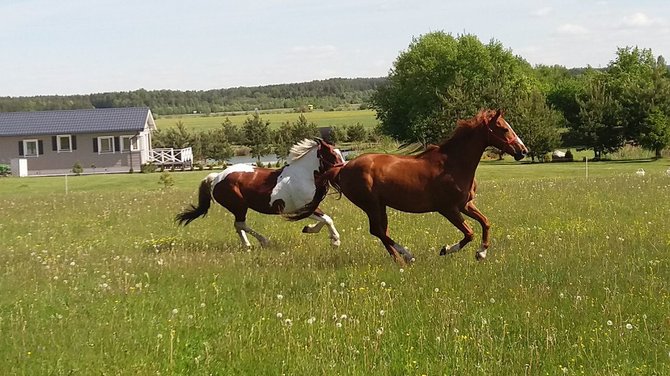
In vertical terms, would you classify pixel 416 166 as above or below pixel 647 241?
above

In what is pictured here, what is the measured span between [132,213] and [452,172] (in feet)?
35.6

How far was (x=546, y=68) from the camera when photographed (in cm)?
12762

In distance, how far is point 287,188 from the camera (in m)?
13.7

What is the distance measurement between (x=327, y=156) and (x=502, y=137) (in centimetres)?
327

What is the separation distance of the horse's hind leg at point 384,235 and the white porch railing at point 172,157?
48.1 meters

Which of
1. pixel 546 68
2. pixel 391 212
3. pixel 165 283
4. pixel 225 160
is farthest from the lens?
pixel 546 68

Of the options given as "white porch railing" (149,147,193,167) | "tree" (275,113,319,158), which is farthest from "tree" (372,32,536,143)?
"white porch railing" (149,147,193,167)

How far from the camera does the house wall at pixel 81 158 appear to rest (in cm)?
6034

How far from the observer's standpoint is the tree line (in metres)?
52.6

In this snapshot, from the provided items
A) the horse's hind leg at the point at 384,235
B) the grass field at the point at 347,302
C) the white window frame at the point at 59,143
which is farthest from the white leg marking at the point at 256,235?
the white window frame at the point at 59,143

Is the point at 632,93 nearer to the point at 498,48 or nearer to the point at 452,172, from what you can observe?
the point at 498,48

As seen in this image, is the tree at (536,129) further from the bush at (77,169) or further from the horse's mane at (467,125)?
the horse's mane at (467,125)

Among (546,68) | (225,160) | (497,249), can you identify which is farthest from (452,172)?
(546,68)

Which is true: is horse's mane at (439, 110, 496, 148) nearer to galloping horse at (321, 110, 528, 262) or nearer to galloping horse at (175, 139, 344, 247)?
galloping horse at (321, 110, 528, 262)
